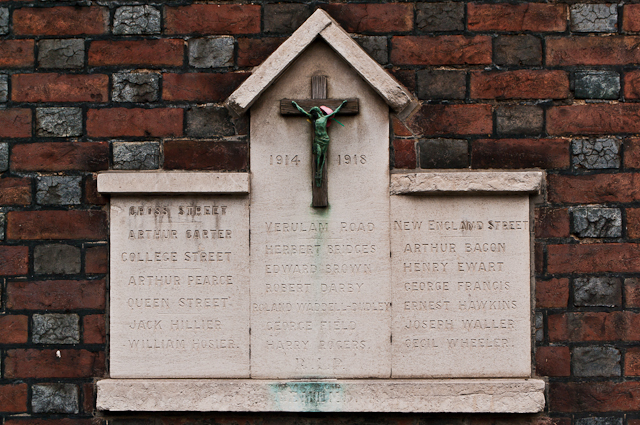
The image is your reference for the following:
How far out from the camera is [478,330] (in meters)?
2.54

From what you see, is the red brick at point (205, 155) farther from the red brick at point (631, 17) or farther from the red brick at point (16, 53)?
the red brick at point (631, 17)

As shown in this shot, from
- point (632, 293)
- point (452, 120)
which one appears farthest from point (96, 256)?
point (632, 293)

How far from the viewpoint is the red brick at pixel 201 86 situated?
262cm

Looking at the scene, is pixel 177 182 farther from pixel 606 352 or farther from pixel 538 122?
pixel 606 352

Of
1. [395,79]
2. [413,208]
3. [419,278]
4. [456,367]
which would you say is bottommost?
[456,367]

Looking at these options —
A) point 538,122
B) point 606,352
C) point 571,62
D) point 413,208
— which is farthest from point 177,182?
point 606,352

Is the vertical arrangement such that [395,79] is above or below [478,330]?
above

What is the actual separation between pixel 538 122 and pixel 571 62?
1.06 feet

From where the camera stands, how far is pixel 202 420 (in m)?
2.57

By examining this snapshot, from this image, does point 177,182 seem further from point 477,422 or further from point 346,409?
point 477,422

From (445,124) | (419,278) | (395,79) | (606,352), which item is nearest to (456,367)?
(419,278)

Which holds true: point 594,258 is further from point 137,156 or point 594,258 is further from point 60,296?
point 60,296

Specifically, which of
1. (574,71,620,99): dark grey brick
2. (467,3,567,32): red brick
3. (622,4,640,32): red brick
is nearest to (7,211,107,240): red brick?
(467,3,567,32): red brick

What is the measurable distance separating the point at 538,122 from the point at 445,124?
0.43 m
